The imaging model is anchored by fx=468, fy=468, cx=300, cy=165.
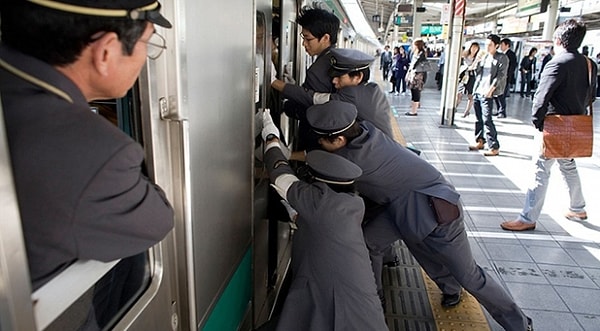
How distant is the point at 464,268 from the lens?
2678 mm

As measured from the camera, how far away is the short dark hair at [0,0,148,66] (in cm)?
78

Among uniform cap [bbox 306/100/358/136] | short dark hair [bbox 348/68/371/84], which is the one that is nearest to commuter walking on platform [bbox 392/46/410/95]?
short dark hair [bbox 348/68/371/84]

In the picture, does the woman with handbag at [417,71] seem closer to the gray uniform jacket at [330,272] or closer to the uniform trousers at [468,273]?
the uniform trousers at [468,273]

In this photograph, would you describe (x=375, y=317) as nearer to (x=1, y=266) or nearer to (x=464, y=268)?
(x=464, y=268)

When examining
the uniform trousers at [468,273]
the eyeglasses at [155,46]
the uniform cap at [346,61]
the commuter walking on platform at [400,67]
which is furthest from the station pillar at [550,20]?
the eyeglasses at [155,46]

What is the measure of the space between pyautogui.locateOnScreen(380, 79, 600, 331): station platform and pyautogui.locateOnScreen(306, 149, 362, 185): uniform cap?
50.2 inches

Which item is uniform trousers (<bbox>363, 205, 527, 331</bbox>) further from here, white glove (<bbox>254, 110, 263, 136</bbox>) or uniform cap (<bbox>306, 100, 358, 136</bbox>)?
white glove (<bbox>254, 110, 263, 136</bbox>)

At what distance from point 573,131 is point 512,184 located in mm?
1806

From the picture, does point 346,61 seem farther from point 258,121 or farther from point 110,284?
point 110,284

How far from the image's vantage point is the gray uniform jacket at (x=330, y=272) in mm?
2006

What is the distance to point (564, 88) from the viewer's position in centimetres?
387

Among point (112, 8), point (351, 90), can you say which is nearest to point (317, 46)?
point (351, 90)

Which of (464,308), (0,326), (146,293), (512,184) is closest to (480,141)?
(512,184)

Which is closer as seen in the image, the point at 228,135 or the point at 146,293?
Result: the point at 146,293
